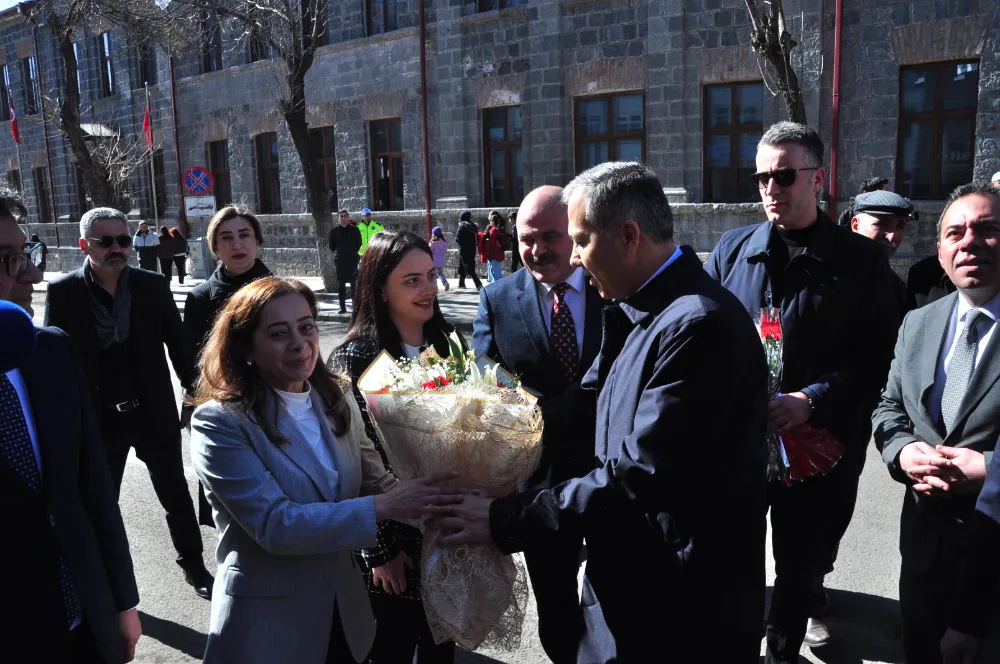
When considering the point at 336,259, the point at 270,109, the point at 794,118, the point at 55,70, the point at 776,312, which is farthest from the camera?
the point at 55,70

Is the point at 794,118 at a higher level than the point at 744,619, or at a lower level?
higher

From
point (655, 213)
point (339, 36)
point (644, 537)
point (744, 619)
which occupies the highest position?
point (339, 36)

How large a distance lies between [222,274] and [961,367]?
3.89 metres

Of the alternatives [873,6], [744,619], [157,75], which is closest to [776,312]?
[744,619]

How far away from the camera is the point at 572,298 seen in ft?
11.3

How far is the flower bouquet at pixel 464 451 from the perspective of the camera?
2301 millimetres

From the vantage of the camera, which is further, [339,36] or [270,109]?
[270,109]

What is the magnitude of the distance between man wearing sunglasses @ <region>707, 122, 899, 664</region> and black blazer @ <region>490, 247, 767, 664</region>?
1.09m

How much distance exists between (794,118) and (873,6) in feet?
9.61

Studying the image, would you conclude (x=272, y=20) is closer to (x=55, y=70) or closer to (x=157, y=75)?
(x=157, y=75)

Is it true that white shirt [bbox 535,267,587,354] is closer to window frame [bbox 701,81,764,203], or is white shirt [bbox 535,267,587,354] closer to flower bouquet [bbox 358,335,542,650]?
flower bouquet [bbox 358,335,542,650]

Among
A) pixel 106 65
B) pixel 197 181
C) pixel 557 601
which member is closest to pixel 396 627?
pixel 557 601

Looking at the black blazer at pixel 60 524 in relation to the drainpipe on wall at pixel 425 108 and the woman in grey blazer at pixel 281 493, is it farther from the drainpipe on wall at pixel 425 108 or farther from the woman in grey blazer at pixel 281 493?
the drainpipe on wall at pixel 425 108

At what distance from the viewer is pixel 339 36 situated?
765 inches
